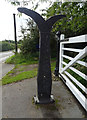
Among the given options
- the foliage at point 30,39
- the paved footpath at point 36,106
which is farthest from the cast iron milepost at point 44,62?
the foliage at point 30,39

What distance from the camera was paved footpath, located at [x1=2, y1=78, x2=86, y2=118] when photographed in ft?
6.26

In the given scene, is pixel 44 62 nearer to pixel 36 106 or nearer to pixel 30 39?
pixel 36 106

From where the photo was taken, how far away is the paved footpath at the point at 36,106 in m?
1.91

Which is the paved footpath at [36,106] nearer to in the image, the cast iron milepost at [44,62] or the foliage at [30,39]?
the cast iron milepost at [44,62]

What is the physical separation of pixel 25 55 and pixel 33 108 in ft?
25.0

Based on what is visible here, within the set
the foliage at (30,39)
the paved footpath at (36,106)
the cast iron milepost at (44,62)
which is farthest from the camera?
the foliage at (30,39)

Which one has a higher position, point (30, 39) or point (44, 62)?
point (30, 39)

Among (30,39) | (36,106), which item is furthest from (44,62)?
(30,39)

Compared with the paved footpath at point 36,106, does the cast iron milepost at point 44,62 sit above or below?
above

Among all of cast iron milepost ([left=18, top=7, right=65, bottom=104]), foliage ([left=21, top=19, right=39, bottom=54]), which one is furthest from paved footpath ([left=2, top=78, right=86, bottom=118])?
foliage ([left=21, top=19, right=39, bottom=54])

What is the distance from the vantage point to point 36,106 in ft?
7.09

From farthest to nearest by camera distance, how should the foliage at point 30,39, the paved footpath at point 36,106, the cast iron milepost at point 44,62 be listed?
1. the foliage at point 30,39
2. the cast iron milepost at point 44,62
3. the paved footpath at point 36,106

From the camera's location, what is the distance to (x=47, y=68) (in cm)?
226

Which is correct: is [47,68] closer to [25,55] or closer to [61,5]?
[61,5]
